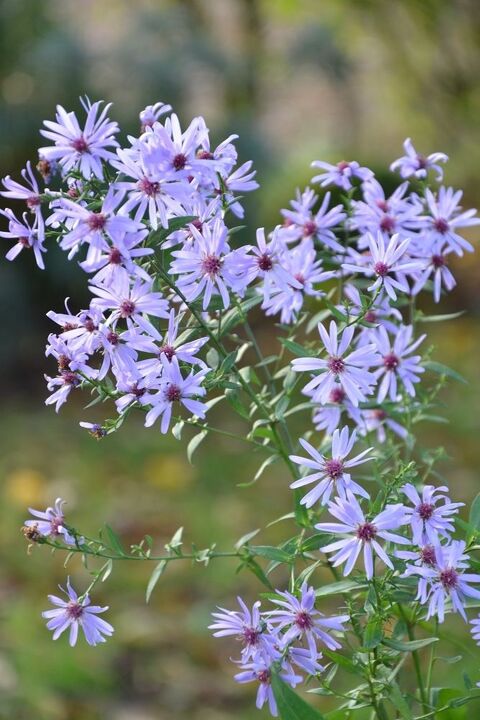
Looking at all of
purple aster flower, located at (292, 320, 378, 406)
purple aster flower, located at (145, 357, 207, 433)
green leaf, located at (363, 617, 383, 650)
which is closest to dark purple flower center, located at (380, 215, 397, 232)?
purple aster flower, located at (292, 320, 378, 406)

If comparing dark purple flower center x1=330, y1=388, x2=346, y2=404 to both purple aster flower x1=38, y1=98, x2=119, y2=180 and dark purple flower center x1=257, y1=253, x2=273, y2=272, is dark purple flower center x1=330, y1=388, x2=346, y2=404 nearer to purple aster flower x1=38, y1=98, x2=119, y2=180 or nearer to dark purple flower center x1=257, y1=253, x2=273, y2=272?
dark purple flower center x1=257, y1=253, x2=273, y2=272

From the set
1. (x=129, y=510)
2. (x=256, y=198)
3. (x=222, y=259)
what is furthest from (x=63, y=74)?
(x=222, y=259)

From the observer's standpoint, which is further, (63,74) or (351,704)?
(63,74)

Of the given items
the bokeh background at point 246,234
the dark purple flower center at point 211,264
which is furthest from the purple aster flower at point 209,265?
the bokeh background at point 246,234

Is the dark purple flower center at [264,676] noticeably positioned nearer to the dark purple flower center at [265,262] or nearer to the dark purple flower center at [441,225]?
A: the dark purple flower center at [265,262]

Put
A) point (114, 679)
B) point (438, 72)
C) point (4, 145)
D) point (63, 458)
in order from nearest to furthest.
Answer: point (114, 679) → point (63, 458) → point (4, 145) → point (438, 72)

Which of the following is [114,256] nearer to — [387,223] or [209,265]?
[209,265]

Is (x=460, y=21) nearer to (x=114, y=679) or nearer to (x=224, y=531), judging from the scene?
(x=224, y=531)
